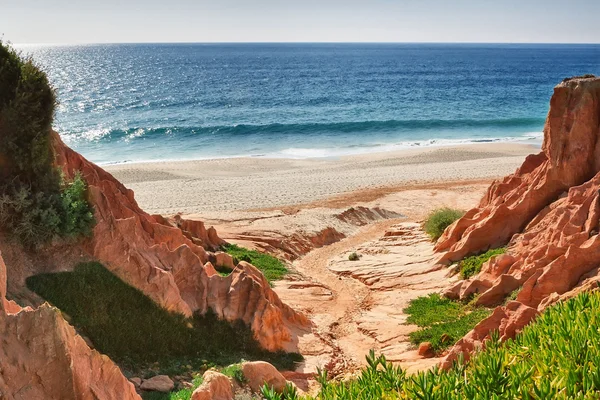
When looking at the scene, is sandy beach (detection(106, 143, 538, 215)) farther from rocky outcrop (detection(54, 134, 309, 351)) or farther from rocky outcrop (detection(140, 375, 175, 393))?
rocky outcrop (detection(140, 375, 175, 393))

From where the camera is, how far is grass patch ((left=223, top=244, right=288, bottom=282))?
26770mm

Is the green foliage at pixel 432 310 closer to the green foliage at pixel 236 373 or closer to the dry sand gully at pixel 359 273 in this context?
the dry sand gully at pixel 359 273

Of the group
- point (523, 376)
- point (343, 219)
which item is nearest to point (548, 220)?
point (523, 376)

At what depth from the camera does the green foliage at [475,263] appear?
77.8 ft

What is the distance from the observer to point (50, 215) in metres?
15.7

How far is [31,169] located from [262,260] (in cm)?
1361

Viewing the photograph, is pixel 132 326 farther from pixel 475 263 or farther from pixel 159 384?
pixel 475 263

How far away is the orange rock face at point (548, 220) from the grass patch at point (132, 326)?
8086 millimetres

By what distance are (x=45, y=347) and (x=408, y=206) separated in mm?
33055

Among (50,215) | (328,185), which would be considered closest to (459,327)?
(50,215)

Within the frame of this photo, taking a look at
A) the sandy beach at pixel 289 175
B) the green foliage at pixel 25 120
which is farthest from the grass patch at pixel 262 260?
the green foliage at pixel 25 120

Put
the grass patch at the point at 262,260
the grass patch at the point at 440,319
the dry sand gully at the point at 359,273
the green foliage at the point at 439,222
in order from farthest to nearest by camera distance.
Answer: the green foliage at the point at 439,222 → the grass patch at the point at 262,260 → the dry sand gully at the point at 359,273 → the grass patch at the point at 440,319

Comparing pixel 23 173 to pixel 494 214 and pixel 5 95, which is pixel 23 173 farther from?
pixel 494 214

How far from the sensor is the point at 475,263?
24.0 m
